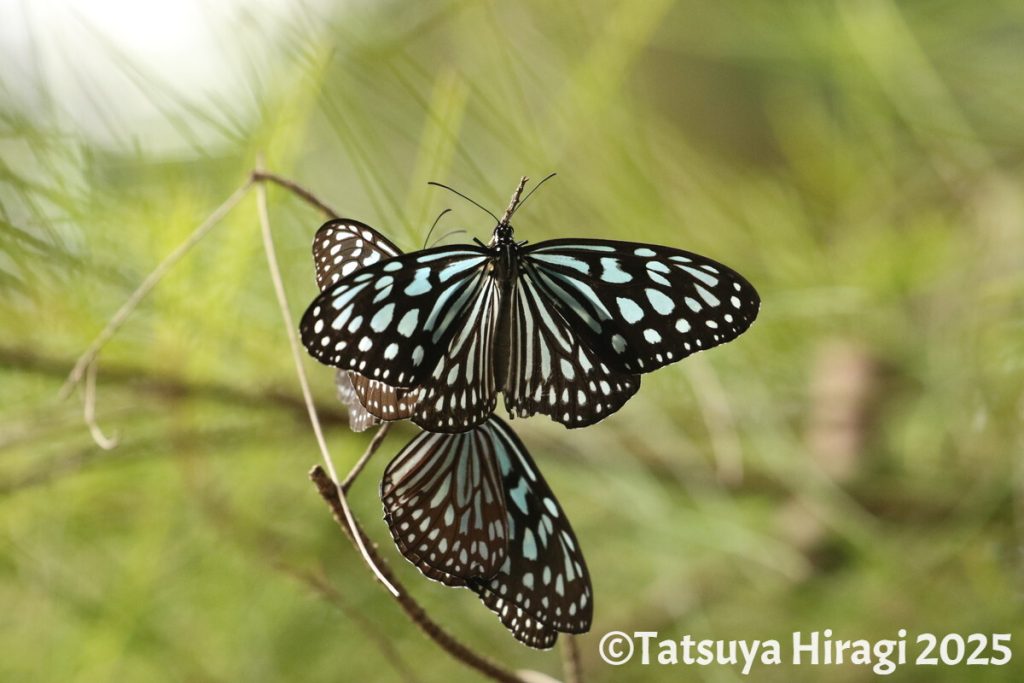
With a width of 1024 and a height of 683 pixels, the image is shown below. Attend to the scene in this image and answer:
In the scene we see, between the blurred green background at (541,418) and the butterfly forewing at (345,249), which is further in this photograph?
the blurred green background at (541,418)

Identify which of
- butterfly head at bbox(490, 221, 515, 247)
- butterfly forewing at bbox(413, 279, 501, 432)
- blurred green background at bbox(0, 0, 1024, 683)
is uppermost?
blurred green background at bbox(0, 0, 1024, 683)

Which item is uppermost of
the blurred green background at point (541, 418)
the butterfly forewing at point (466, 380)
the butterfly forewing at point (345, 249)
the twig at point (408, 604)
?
the blurred green background at point (541, 418)

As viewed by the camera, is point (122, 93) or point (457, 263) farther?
point (122, 93)

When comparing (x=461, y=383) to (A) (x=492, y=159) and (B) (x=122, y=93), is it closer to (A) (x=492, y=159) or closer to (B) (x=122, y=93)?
(B) (x=122, y=93)

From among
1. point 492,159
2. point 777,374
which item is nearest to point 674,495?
point 777,374

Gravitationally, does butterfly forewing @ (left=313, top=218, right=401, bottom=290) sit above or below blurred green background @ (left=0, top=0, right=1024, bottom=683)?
below

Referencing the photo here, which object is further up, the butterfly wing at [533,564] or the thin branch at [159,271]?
the thin branch at [159,271]
